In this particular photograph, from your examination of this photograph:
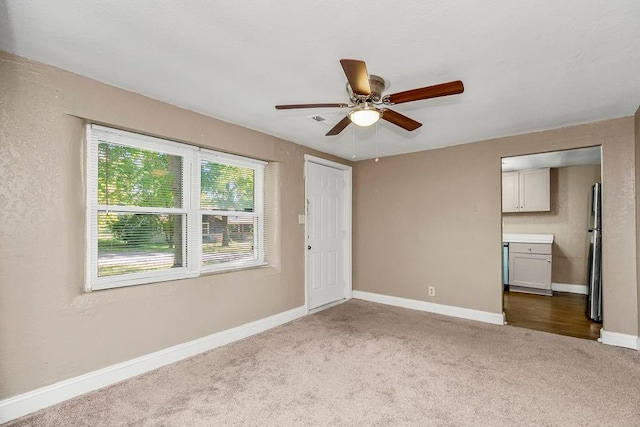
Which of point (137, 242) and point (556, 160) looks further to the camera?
point (556, 160)

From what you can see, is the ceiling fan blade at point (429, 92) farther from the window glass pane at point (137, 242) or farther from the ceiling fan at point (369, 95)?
the window glass pane at point (137, 242)

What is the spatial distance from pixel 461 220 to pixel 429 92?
2702 millimetres

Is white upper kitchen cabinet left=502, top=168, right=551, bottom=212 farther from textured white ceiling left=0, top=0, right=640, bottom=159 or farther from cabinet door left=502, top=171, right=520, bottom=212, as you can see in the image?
textured white ceiling left=0, top=0, right=640, bottom=159

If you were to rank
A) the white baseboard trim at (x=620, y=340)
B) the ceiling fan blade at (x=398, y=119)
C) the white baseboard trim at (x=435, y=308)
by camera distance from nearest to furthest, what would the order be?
1. the ceiling fan blade at (x=398, y=119)
2. the white baseboard trim at (x=620, y=340)
3. the white baseboard trim at (x=435, y=308)

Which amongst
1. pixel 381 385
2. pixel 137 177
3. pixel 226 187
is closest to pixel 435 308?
pixel 381 385

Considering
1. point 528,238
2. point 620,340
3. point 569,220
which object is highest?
point 569,220

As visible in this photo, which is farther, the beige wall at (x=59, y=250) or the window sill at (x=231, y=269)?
the window sill at (x=231, y=269)

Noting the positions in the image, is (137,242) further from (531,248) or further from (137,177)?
(531,248)

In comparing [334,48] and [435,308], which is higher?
[334,48]

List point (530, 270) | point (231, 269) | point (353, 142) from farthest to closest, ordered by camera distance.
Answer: point (530, 270), point (353, 142), point (231, 269)

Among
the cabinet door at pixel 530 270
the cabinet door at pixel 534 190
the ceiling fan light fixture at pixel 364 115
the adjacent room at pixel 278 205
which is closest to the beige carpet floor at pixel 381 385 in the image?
the adjacent room at pixel 278 205

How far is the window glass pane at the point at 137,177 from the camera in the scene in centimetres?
248

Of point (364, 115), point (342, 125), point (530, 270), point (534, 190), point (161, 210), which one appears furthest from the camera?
point (534, 190)

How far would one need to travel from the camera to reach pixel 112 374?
2.36m
